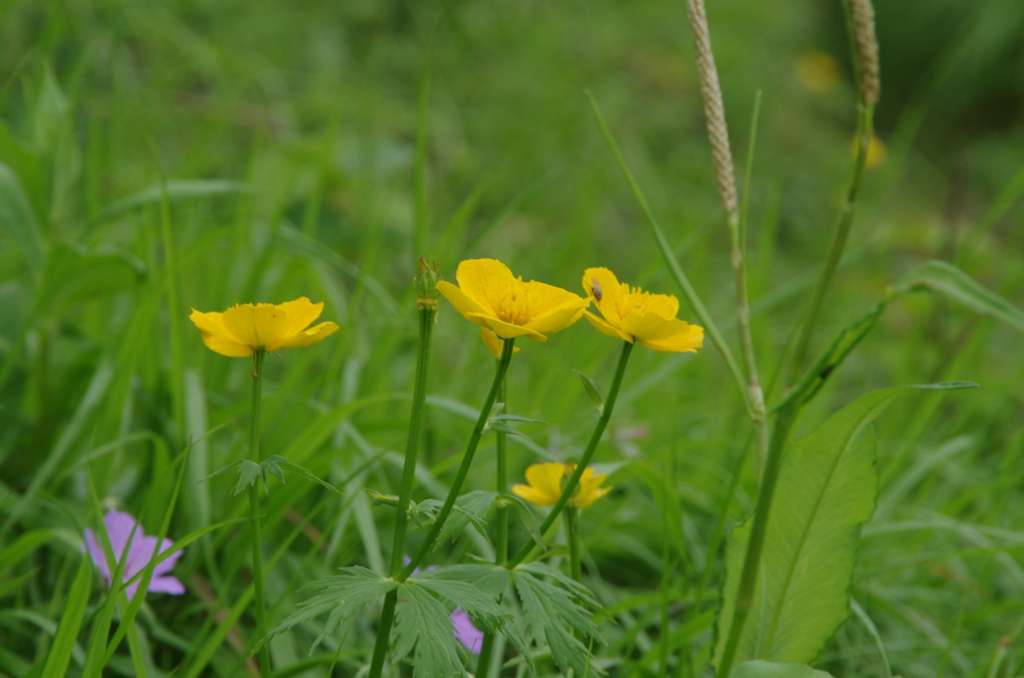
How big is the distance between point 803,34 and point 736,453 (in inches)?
142

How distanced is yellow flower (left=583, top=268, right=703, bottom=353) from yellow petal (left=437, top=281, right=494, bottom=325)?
7 cm

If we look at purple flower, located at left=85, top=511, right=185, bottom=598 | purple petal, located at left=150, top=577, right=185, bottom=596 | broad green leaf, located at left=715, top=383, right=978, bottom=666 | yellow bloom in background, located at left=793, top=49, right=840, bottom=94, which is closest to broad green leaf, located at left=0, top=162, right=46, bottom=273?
purple flower, located at left=85, top=511, right=185, bottom=598

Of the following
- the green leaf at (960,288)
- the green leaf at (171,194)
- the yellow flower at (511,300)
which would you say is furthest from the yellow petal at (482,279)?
the green leaf at (171,194)

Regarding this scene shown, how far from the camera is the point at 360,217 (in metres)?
1.66

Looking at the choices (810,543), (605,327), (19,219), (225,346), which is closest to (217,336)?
(225,346)

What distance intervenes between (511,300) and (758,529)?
9.1 inches

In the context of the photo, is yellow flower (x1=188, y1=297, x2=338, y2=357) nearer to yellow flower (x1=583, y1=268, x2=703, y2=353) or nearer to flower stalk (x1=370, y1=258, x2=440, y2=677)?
flower stalk (x1=370, y1=258, x2=440, y2=677)

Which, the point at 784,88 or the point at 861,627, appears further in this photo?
the point at 784,88

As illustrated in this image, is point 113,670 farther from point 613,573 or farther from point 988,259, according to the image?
point 988,259

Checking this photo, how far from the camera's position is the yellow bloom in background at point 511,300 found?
0.43m

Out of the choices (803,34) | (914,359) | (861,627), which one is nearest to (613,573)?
(861,627)

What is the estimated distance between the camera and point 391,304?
1.08 meters

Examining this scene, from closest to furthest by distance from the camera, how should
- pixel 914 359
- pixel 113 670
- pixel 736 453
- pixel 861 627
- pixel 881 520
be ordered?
pixel 113 670 < pixel 861 627 < pixel 881 520 < pixel 736 453 < pixel 914 359

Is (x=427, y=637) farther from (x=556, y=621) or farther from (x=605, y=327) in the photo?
(x=605, y=327)
